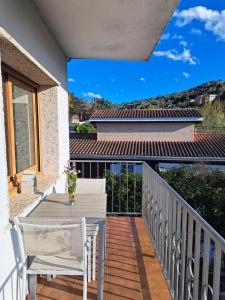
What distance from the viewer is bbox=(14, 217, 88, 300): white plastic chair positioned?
5.51ft

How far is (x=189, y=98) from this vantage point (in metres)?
35.2

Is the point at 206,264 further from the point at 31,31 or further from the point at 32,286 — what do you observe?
the point at 31,31

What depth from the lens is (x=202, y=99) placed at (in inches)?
1302

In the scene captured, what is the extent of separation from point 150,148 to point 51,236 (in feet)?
48.9

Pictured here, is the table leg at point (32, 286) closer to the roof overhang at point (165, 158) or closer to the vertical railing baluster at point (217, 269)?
the vertical railing baluster at point (217, 269)

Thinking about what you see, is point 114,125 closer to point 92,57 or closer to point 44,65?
point 92,57

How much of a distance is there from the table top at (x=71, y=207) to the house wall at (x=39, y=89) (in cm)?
41

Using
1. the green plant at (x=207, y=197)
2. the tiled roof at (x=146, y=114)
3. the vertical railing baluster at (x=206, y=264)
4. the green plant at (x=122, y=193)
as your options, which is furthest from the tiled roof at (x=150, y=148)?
the vertical railing baluster at (x=206, y=264)

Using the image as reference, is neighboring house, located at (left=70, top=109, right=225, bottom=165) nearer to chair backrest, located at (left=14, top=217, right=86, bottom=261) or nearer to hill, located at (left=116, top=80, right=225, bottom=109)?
chair backrest, located at (left=14, top=217, right=86, bottom=261)

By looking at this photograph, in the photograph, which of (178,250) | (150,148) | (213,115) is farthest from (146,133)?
(178,250)

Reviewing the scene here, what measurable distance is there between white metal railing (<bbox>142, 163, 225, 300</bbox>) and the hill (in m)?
30.6

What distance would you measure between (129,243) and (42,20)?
Result: 2754 mm

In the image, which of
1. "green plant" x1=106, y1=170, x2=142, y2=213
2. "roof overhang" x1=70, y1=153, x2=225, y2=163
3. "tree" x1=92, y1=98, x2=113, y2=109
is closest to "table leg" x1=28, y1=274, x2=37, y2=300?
"green plant" x1=106, y1=170, x2=142, y2=213

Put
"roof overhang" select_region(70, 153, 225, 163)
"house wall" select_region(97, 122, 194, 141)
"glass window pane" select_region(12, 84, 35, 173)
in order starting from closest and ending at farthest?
1. "glass window pane" select_region(12, 84, 35, 173)
2. "roof overhang" select_region(70, 153, 225, 163)
3. "house wall" select_region(97, 122, 194, 141)
